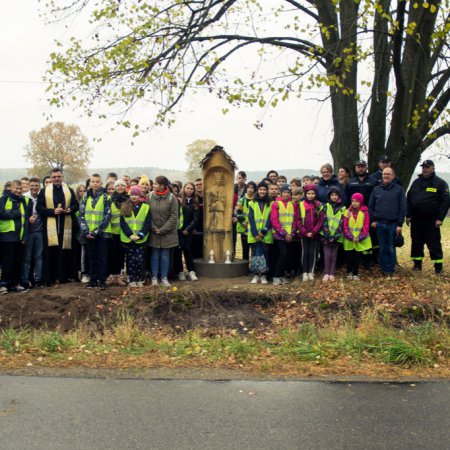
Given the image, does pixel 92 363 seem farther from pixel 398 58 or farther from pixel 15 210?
pixel 398 58

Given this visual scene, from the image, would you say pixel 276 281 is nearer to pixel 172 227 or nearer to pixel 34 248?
pixel 172 227

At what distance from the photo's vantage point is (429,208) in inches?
404

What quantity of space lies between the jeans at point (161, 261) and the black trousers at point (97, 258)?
2.69 feet

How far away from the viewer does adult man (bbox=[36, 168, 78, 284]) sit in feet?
32.0

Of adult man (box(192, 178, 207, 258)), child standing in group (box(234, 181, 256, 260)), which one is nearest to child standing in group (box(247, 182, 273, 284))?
child standing in group (box(234, 181, 256, 260))

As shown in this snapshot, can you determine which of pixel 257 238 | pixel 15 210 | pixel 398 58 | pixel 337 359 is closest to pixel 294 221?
pixel 257 238

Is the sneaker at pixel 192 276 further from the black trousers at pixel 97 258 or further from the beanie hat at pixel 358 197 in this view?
the beanie hat at pixel 358 197

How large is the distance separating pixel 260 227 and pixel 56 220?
143 inches

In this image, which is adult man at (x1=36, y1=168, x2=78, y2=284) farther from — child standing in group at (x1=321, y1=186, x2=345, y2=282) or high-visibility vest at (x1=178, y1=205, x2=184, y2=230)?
child standing in group at (x1=321, y1=186, x2=345, y2=282)

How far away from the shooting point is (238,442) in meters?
4.04

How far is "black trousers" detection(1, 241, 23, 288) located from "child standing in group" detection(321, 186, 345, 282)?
17.2 feet

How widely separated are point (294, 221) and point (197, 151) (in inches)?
2645

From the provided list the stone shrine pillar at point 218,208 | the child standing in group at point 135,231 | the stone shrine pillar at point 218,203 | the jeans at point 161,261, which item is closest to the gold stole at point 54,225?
the child standing in group at point 135,231

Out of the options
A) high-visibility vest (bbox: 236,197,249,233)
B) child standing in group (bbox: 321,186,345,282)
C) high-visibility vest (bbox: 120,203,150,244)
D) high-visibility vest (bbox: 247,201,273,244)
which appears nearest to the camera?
high-visibility vest (bbox: 120,203,150,244)
